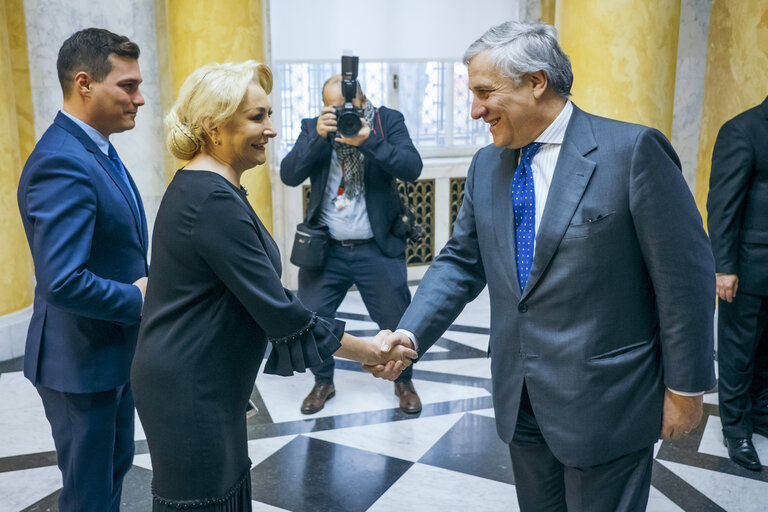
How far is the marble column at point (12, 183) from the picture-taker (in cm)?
455

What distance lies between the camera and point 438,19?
6055mm

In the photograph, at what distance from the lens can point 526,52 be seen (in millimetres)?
1764

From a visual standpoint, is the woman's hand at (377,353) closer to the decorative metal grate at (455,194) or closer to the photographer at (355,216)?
the photographer at (355,216)

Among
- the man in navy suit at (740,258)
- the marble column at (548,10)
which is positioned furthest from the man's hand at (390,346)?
the marble column at (548,10)

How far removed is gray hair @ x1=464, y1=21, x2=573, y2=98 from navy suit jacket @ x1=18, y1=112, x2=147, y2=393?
112 centimetres

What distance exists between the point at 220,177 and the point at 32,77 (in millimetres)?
3892

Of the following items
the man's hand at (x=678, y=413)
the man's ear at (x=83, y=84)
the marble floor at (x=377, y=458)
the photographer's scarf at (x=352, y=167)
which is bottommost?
the marble floor at (x=377, y=458)

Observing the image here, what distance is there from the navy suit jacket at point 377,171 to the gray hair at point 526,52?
1.87m

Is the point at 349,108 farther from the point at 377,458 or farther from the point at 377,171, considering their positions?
the point at 377,458

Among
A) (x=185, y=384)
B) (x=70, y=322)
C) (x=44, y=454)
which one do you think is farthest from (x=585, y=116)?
(x=44, y=454)

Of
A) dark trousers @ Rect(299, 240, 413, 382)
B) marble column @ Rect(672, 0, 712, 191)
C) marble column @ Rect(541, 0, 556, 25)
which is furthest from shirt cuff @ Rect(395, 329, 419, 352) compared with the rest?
marble column @ Rect(541, 0, 556, 25)

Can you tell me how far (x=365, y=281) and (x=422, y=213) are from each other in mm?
2779

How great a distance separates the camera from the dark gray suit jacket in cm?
170

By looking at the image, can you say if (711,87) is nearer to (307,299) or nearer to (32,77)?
(307,299)
